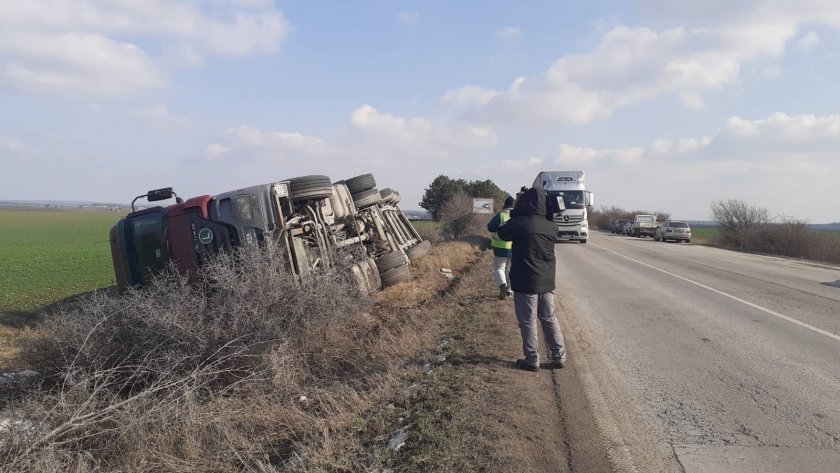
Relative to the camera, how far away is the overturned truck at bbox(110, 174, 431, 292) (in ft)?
28.6

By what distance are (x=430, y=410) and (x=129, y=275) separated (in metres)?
7.55

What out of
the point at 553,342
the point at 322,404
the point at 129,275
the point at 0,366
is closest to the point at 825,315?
the point at 553,342

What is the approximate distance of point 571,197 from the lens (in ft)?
85.9

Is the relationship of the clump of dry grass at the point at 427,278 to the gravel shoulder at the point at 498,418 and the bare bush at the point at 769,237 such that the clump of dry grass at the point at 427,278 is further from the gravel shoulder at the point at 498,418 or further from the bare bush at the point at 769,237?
the bare bush at the point at 769,237

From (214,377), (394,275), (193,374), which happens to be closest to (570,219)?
(394,275)

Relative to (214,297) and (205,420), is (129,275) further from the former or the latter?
(205,420)

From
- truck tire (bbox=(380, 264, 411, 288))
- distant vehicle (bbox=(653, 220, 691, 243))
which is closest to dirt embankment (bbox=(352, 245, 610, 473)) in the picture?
truck tire (bbox=(380, 264, 411, 288))

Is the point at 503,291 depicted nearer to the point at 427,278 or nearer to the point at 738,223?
the point at 427,278

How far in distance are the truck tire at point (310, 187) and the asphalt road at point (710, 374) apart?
14.6 feet

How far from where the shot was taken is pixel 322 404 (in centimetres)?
473

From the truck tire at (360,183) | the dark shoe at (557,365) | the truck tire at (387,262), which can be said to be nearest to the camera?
the dark shoe at (557,365)

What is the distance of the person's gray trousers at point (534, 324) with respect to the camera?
5445 millimetres

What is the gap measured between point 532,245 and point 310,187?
4.91 metres

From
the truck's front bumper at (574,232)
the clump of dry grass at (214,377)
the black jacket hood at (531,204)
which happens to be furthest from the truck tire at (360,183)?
the truck's front bumper at (574,232)
